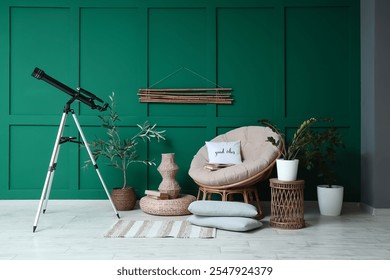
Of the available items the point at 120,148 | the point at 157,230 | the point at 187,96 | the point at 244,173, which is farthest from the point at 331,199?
the point at 120,148

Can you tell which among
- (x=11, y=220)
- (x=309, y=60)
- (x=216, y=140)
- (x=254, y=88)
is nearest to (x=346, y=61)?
(x=309, y=60)

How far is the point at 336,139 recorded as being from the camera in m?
3.97

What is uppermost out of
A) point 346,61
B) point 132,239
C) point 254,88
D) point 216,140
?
point 346,61

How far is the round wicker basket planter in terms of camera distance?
4.28 m

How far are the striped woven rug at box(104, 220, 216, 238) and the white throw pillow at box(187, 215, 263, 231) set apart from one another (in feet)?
0.15

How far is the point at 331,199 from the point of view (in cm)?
408

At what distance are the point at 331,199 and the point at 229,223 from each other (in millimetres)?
1247

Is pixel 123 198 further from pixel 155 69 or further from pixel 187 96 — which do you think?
pixel 155 69

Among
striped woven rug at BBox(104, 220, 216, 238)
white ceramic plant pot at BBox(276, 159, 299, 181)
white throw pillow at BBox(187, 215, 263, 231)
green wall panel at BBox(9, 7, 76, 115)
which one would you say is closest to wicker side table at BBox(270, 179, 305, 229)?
white ceramic plant pot at BBox(276, 159, 299, 181)

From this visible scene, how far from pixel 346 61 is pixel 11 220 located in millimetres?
3869

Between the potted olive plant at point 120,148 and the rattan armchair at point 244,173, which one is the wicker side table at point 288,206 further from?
the potted olive plant at point 120,148

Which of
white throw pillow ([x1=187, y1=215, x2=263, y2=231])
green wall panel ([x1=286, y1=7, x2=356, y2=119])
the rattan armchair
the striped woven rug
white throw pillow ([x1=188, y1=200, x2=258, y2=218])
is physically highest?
green wall panel ([x1=286, y1=7, x2=356, y2=119])

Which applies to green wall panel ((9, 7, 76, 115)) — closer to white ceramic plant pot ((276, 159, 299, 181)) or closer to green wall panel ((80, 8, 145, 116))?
green wall panel ((80, 8, 145, 116))

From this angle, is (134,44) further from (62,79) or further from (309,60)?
(309,60)
